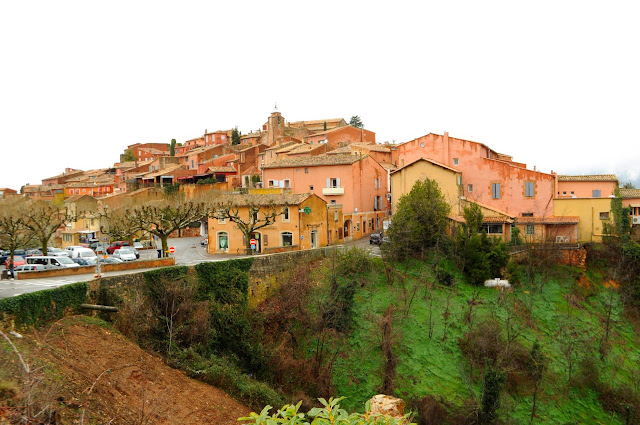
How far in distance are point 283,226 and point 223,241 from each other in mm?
5778

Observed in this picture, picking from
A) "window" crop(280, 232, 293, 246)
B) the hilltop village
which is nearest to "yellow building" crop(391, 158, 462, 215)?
the hilltop village

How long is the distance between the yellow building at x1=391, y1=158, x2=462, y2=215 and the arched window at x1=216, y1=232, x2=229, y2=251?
43.9ft

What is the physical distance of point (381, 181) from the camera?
157ft

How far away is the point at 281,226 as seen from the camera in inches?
1414

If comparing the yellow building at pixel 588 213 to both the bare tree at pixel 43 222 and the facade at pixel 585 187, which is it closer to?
the facade at pixel 585 187

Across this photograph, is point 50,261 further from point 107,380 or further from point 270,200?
point 107,380

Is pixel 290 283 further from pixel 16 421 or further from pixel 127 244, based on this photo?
pixel 127 244

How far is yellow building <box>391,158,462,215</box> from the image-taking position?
1412 inches

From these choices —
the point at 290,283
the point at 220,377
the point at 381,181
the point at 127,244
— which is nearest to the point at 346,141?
the point at 381,181

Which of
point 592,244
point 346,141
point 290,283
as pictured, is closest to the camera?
point 290,283

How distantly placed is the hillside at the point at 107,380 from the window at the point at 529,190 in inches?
1037

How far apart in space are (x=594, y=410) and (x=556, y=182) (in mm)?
16863

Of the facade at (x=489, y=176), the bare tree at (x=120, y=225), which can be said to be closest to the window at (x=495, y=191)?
the facade at (x=489, y=176)

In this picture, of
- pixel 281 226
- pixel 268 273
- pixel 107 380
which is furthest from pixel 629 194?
pixel 107 380
